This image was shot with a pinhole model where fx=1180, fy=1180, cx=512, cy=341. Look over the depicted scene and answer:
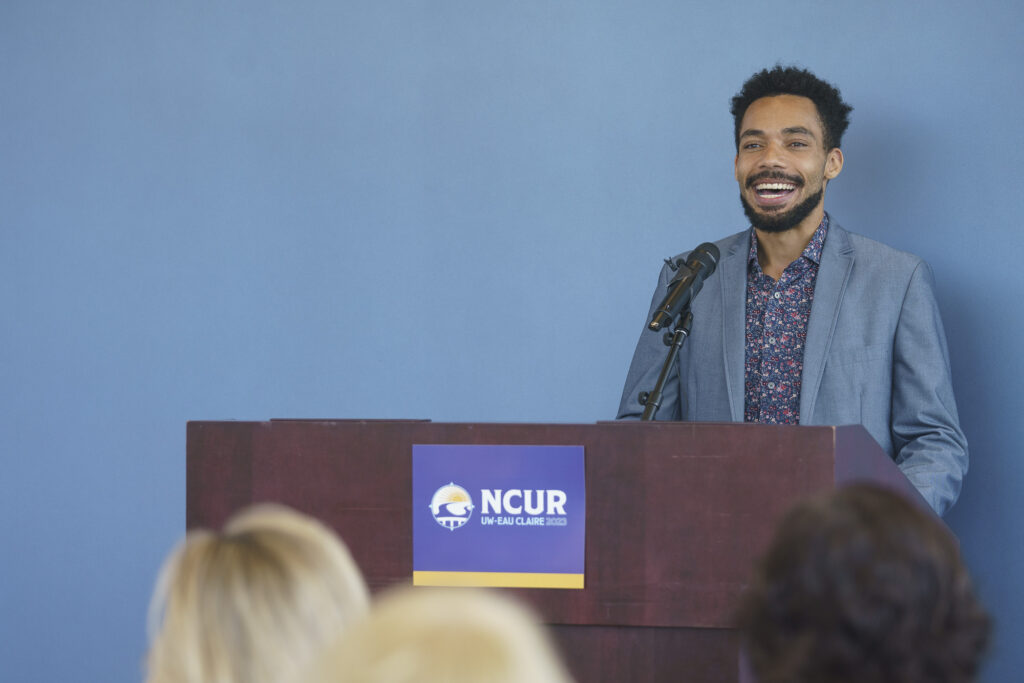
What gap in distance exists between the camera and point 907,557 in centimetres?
82

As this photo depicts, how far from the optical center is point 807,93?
3141mm

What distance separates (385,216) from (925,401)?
1664mm

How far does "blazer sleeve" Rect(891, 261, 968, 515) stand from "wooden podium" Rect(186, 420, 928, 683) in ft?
2.76

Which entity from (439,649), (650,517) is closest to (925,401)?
(650,517)

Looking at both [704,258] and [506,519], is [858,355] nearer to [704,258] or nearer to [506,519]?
[704,258]

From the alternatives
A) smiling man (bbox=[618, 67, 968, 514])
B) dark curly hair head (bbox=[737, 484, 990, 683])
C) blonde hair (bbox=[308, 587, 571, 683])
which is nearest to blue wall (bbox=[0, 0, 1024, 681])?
smiling man (bbox=[618, 67, 968, 514])

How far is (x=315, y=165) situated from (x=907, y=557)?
9.96 ft

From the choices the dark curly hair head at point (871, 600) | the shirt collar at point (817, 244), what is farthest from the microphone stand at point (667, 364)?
the dark curly hair head at point (871, 600)

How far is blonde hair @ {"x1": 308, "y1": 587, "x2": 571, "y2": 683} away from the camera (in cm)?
76

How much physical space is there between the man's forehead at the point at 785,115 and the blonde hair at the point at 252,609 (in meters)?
2.33

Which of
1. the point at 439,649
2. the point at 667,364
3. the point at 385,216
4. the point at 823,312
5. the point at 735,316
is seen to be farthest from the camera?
the point at 385,216

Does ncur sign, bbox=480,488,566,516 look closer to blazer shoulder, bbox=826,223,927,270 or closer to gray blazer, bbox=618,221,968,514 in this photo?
gray blazer, bbox=618,221,968,514

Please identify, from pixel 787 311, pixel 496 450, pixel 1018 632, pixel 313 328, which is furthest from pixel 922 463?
pixel 313 328

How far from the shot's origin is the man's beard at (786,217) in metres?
3.04
